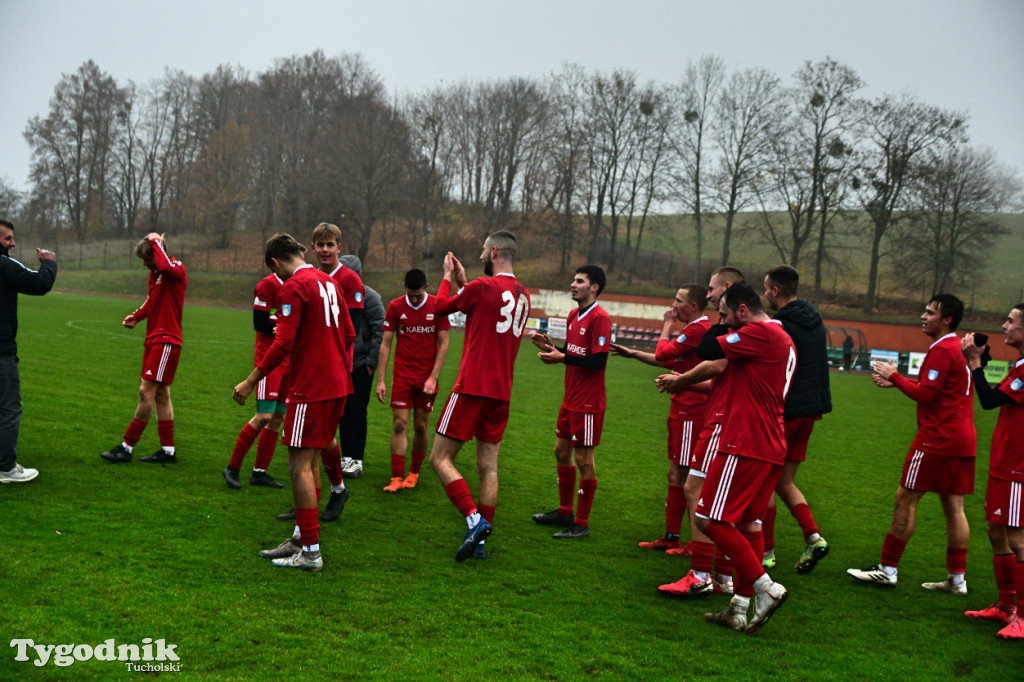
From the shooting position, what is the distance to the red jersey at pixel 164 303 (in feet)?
23.0

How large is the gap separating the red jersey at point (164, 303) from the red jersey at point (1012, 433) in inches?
273

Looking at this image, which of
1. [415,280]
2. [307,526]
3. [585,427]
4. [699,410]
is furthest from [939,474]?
[415,280]

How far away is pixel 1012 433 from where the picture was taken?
5.12 metres

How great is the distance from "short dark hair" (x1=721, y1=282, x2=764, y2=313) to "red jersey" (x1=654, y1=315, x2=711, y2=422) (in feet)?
2.82

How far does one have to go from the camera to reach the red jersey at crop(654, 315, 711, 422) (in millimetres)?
5660

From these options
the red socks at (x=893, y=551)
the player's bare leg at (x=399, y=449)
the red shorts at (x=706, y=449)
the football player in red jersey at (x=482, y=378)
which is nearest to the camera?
the red shorts at (x=706, y=449)

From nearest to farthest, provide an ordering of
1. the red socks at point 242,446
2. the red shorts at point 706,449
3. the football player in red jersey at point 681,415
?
1. the red shorts at point 706,449
2. the football player in red jersey at point 681,415
3. the red socks at point 242,446

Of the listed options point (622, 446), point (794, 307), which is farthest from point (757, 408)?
point (622, 446)

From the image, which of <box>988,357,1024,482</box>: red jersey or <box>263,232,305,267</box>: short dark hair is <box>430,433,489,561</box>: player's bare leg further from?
<box>988,357,1024,482</box>: red jersey

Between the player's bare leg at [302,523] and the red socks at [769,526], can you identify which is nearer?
the player's bare leg at [302,523]

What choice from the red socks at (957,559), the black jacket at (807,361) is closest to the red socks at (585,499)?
the black jacket at (807,361)

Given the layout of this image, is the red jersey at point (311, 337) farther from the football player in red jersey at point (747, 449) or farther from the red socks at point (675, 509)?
the red socks at point (675, 509)

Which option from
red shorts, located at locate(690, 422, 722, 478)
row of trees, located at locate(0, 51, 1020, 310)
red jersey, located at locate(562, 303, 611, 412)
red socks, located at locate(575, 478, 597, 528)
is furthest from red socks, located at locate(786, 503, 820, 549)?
row of trees, located at locate(0, 51, 1020, 310)

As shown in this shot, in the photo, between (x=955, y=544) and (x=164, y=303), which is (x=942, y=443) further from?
(x=164, y=303)
